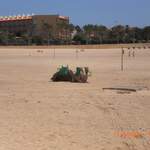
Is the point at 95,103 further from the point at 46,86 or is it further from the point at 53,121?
the point at 46,86

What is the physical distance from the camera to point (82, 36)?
15112cm

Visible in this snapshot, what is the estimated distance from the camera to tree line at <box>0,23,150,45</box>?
484ft

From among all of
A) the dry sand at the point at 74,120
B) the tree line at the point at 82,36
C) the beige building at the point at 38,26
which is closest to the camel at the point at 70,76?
the dry sand at the point at 74,120

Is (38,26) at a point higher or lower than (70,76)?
higher

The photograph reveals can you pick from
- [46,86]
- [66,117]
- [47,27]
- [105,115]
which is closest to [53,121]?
[66,117]

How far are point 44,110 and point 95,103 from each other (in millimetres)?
1911

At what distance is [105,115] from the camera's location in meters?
11.3

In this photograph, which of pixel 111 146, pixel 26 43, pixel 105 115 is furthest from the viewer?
pixel 26 43

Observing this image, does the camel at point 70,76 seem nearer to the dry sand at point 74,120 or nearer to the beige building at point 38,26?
the dry sand at point 74,120

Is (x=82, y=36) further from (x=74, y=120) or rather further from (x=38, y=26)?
(x=74, y=120)

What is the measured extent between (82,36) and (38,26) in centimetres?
2770

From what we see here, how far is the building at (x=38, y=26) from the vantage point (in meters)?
164

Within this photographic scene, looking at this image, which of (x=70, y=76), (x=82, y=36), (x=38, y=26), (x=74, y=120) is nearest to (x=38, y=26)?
(x=38, y=26)

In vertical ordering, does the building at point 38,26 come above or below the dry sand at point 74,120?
above
